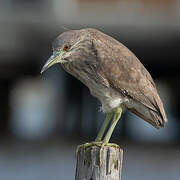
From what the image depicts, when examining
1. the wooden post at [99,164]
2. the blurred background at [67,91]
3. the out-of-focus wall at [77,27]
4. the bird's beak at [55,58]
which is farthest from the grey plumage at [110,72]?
the out-of-focus wall at [77,27]

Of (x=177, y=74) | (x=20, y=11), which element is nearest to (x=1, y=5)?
(x=20, y=11)

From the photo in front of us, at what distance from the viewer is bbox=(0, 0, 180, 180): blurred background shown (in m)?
13.0

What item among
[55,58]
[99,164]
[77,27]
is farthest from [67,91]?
[99,164]

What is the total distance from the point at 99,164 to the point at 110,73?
45.2 inches

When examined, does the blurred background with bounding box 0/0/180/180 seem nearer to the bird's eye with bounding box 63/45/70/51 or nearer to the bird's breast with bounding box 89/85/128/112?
the bird's breast with bounding box 89/85/128/112

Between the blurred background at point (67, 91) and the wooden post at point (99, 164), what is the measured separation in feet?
21.2

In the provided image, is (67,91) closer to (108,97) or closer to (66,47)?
(108,97)

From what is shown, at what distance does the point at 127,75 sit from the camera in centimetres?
530

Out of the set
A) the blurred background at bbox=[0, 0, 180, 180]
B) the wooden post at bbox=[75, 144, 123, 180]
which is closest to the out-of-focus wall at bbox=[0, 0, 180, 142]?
the blurred background at bbox=[0, 0, 180, 180]

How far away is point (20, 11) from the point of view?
14.7 metres

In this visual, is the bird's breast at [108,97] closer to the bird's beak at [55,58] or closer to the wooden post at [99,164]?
the bird's beak at [55,58]

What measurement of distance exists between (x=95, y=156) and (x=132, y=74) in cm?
117

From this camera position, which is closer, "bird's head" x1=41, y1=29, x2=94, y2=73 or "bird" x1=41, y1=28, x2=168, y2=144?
"bird's head" x1=41, y1=29, x2=94, y2=73

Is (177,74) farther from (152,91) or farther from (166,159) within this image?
(152,91)
